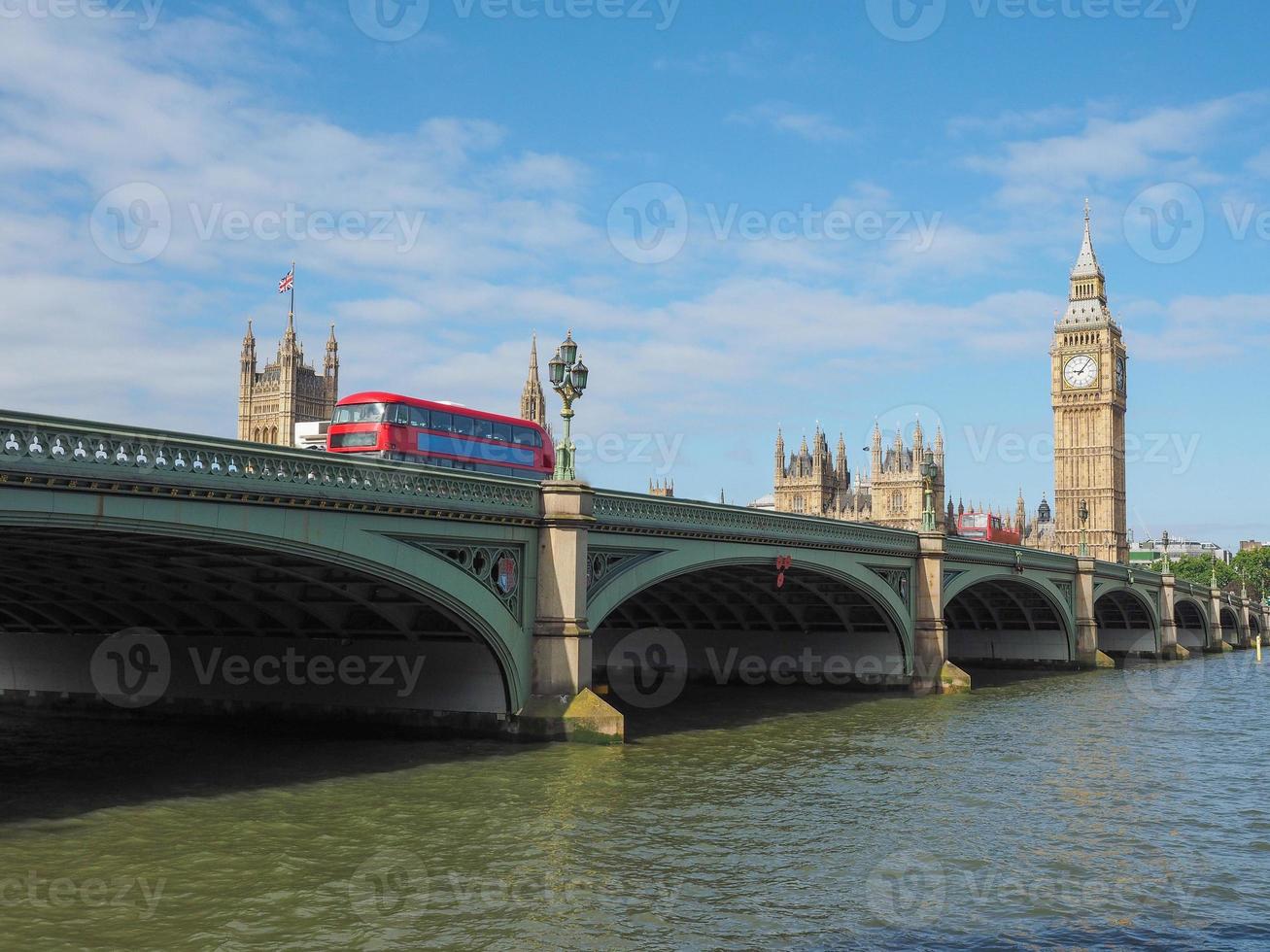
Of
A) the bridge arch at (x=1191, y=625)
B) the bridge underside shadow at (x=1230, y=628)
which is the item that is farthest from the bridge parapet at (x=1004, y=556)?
the bridge underside shadow at (x=1230, y=628)

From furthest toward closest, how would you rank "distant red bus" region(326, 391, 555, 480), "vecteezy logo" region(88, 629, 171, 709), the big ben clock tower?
the big ben clock tower < "vecteezy logo" region(88, 629, 171, 709) < "distant red bus" region(326, 391, 555, 480)

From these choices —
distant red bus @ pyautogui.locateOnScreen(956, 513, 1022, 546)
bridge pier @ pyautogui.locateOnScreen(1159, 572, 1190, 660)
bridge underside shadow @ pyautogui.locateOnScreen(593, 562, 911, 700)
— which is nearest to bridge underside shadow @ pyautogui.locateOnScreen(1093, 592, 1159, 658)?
bridge pier @ pyautogui.locateOnScreen(1159, 572, 1190, 660)

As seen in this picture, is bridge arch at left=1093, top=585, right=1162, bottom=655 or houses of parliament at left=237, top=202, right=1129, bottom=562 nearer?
bridge arch at left=1093, top=585, right=1162, bottom=655

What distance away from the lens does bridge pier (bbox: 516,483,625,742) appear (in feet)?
92.6

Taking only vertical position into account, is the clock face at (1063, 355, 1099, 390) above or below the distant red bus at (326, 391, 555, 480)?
above

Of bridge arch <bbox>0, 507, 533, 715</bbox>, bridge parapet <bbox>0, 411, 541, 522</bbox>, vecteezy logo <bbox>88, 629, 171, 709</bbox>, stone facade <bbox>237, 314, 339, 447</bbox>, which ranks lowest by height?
vecteezy logo <bbox>88, 629, 171, 709</bbox>

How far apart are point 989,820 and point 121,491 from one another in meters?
15.8

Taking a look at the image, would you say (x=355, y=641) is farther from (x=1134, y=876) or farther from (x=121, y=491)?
(x=1134, y=876)

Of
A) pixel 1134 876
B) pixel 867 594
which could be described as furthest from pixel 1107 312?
pixel 1134 876

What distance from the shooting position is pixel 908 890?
17281 millimetres

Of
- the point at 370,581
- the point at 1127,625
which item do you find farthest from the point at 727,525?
the point at 1127,625

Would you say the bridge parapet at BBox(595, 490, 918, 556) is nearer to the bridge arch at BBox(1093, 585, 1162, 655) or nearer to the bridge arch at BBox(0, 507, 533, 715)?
the bridge arch at BBox(0, 507, 533, 715)

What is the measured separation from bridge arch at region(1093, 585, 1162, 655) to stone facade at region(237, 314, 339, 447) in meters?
89.6

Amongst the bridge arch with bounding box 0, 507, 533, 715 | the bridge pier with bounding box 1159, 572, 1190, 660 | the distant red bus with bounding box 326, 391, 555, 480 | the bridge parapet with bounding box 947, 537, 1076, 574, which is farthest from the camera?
the bridge pier with bounding box 1159, 572, 1190, 660
